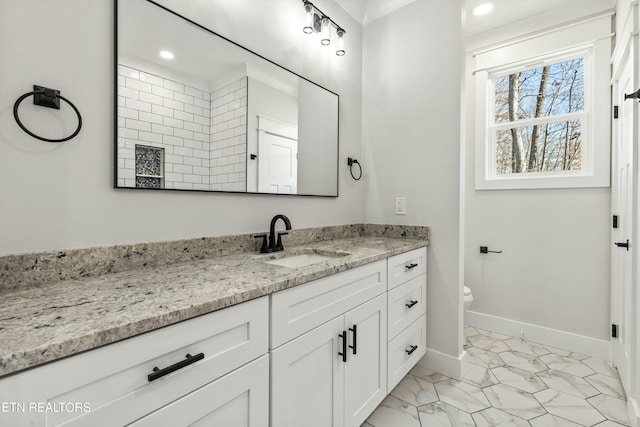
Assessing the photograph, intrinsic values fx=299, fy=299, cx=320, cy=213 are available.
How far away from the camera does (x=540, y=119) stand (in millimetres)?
2562

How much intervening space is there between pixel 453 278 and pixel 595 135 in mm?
1583

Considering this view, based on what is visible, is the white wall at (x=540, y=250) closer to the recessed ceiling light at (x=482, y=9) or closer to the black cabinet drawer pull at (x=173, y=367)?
the recessed ceiling light at (x=482, y=9)

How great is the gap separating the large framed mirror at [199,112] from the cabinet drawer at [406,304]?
878mm

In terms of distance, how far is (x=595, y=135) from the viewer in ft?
7.41

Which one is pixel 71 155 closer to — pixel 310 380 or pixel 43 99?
pixel 43 99

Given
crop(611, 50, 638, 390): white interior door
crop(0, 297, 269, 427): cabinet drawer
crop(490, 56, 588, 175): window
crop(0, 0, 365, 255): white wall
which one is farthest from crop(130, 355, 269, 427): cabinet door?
crop(490, 56, 588, 175): window

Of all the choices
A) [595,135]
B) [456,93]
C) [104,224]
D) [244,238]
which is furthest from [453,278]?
[104,224]

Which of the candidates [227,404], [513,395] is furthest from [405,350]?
[227,404]

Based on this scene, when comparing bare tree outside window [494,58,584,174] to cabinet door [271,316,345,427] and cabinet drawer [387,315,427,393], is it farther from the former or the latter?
→ cabinet door [271,316,345,427]

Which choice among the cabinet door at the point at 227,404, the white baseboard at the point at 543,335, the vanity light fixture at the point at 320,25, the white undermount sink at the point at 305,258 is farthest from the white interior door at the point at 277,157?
the white baseboard at the point at 543,335

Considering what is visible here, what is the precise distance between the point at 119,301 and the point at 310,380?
709 millimetres

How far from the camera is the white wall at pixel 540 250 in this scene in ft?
7.42

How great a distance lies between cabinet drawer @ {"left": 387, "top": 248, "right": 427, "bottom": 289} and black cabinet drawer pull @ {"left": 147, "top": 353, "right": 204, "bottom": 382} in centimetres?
111

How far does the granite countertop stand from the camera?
0.56 metres
